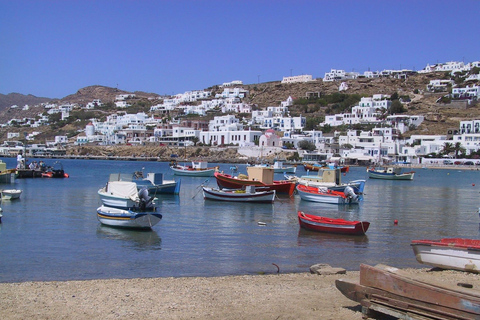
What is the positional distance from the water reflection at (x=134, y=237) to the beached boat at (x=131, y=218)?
23cm

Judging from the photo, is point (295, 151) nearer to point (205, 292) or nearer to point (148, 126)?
point (148, 126)

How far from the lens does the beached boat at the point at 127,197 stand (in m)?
Answer: 18.6

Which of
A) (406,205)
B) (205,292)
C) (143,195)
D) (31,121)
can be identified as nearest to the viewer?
(205,292)

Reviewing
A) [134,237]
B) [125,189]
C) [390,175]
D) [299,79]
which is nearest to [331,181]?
[125,189]

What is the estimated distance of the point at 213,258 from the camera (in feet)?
44.9

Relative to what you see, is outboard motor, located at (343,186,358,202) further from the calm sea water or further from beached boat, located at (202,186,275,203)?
beached boat, located at (202,186,275,203)

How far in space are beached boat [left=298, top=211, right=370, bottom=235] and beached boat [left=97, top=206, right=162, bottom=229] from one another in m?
5.73

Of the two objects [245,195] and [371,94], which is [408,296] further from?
[371,94]

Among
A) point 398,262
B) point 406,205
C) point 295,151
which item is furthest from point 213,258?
point 295,151

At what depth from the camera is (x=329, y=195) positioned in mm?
28203

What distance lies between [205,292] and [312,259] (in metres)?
4.90

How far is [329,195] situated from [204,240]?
44.0ft

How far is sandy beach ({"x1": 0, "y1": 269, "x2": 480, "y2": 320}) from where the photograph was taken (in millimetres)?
8352

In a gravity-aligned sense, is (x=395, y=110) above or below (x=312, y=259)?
above
